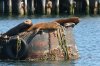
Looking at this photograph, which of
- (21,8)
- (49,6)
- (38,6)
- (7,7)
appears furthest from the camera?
(38,6)

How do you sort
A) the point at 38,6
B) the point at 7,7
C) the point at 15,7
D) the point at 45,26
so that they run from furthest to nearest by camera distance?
the point at 38,6 < the point at 15,7 < the point at 7,7 < the point at 45,26

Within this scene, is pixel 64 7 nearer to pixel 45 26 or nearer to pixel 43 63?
pixel 45 26

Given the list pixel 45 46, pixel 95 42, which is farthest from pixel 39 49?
pixel 95 42

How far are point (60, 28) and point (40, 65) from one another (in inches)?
81.4

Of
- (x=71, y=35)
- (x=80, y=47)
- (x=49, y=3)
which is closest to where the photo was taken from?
(x=71, y=35)

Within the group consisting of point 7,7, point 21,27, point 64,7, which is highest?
point 21,27

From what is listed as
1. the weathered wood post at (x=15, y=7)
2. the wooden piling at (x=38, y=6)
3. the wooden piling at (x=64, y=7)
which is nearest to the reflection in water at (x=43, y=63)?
the weathered wood post at (x=15, y=7)

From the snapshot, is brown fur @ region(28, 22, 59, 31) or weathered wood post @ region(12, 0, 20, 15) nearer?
brown fur @ region(28, 22, 59, 31)

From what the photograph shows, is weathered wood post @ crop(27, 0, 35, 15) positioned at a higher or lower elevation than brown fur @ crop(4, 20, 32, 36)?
lower

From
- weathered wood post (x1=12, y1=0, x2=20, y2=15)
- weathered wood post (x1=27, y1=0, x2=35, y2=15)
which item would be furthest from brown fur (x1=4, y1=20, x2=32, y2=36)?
weathered wood post (x1=12, y1=0, x2=20, y2=15)

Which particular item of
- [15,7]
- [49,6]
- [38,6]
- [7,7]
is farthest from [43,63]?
[38,6]

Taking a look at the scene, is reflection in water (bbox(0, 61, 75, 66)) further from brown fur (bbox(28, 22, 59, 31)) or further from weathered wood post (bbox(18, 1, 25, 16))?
weathered wood post (bbox(18, 1, 25, 16))

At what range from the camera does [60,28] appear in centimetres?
Result: 2495

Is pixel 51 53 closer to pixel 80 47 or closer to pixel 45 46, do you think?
pixel 45 46
